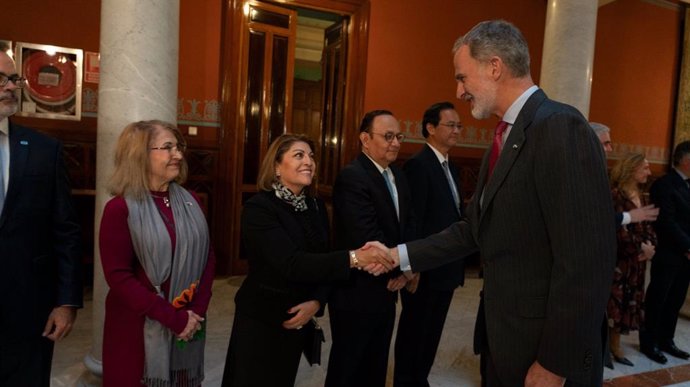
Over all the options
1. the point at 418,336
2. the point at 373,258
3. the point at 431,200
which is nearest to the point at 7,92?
the point at 373,258

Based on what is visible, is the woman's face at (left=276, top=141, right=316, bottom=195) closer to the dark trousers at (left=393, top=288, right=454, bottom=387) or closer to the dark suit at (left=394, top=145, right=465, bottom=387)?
the dark suit at (left=394, top=145, right=465, bottom=387)

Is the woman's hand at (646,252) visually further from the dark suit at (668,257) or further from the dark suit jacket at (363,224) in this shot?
the dark suit jacket at (363,224)

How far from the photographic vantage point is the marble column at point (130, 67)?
244cm

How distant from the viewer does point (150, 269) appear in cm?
178

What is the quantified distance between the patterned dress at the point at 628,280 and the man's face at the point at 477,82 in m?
2.33

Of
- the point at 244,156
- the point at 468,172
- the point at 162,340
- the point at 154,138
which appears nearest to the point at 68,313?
the point at 162,340

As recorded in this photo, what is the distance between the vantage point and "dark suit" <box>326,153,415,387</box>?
2180 mm

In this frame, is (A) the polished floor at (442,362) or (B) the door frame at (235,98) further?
(B) the door frame at (235,98)

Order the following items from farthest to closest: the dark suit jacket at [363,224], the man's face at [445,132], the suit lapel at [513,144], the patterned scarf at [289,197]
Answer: the man's face at [445,132] < the dark suit jacket at [363,224] < the patterned scarf at [289,197] < the suit lapel at [513,144]

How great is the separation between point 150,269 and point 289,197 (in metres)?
0.59

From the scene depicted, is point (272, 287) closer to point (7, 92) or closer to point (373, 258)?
point (373, 258)

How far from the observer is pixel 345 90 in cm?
566

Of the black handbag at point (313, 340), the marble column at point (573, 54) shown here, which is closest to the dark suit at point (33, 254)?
the black handbag at point (313, 340)

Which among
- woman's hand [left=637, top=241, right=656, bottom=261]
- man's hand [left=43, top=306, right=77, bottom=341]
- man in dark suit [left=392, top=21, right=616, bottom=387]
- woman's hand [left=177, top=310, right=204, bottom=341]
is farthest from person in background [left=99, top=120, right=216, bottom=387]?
woman's hand [left=637, top=241, right=656, bottom=261]
